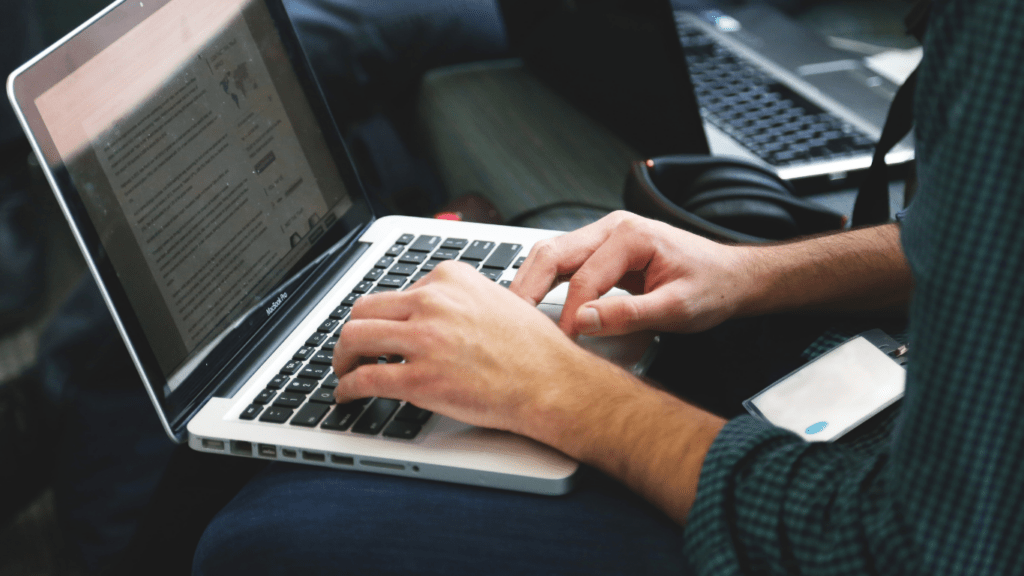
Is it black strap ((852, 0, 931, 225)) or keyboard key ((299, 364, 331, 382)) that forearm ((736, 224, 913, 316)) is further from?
keyboard key ((299, 364, 331, 382))

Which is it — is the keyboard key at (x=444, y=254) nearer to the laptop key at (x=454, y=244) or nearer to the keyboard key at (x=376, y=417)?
the laptop key at (x=454, y=244)

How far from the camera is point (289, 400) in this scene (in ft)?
1.93

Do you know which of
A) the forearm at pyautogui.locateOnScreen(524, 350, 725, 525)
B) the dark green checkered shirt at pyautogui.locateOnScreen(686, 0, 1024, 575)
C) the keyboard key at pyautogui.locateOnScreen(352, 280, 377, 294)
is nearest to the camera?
the dark green checkered shirt at pyautogui.locateOnScreen(686, 0, 1024, 575)

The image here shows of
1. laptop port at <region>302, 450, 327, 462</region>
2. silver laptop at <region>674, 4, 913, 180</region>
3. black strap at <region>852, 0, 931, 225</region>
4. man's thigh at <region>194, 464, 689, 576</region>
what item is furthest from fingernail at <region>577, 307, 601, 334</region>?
silver laptop at <region>674, 4, 913, 180</region>

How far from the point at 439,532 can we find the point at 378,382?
0.37 feet

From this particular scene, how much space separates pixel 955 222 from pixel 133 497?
0.91 meters

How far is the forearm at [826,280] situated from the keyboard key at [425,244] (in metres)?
0.31

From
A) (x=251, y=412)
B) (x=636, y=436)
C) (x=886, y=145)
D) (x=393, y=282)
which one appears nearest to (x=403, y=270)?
(x=393, y=282)

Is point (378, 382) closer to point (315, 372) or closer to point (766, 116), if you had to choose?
point (315, 372)

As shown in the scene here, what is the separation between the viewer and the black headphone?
2.51ft

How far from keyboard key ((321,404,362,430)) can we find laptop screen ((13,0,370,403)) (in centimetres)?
13

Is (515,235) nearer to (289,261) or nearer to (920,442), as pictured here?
(289,261)

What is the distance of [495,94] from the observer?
1.33m

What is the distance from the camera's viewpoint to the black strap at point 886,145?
0.73 metres
